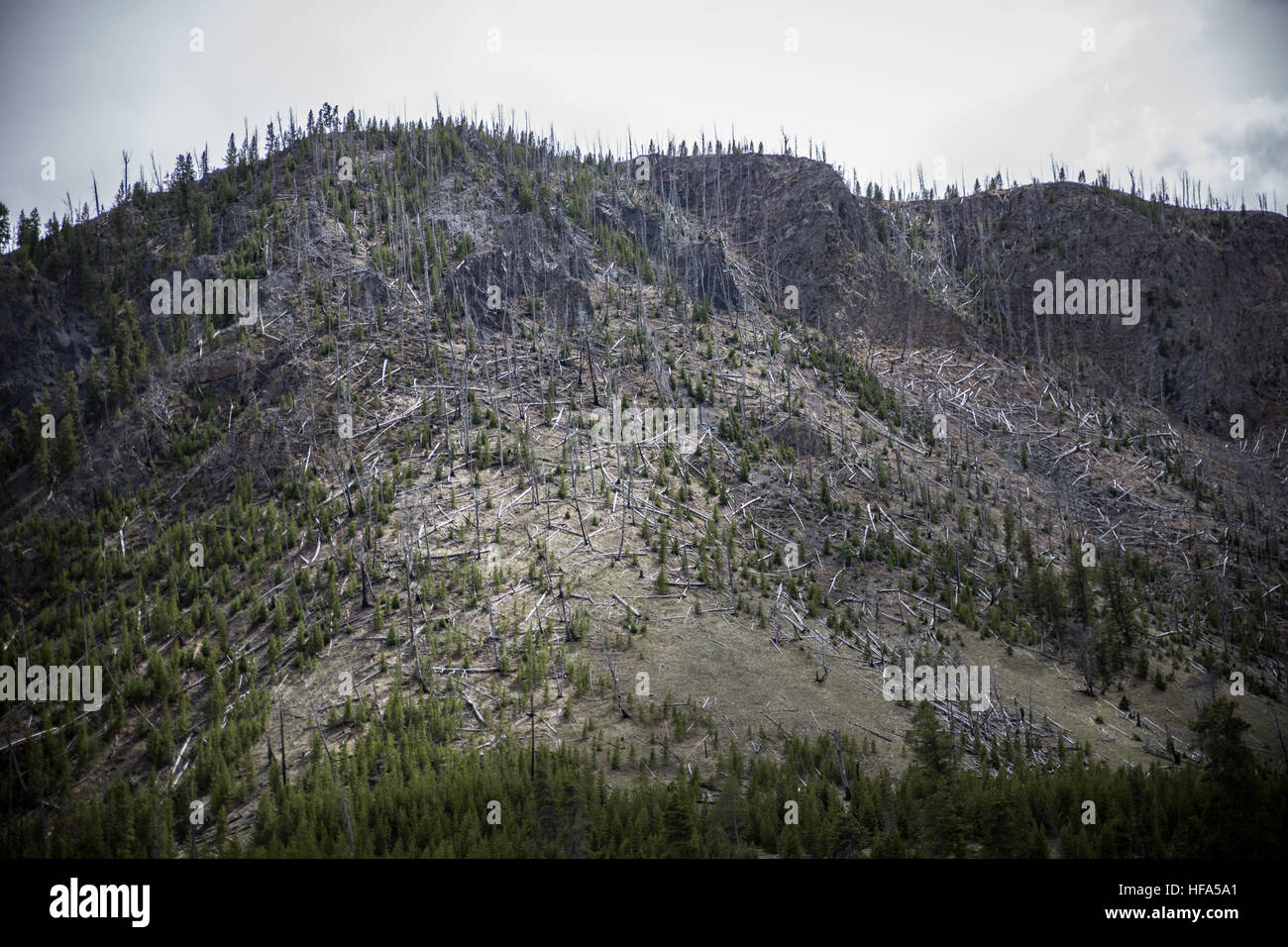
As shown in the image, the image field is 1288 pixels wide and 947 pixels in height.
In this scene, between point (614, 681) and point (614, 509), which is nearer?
point (614, 681)

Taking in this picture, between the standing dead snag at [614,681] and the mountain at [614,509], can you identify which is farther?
the standing dead snag at [614,681]

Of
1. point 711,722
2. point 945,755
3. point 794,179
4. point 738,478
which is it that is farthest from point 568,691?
point 794,179

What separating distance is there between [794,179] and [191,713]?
77563 mm

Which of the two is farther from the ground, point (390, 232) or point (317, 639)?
point (390, 232)

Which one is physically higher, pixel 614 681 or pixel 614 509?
pixel 614 509

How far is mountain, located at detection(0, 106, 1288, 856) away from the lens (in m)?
29.1

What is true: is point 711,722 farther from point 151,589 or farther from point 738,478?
point 151,589

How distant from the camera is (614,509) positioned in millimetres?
45938

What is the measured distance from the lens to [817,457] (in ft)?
181

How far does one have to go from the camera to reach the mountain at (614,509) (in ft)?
95.6

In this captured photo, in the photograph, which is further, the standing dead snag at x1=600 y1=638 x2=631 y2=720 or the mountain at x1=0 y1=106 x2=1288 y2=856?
the standing dead snag at x1=600 y1=638 x2=631 y2=720
